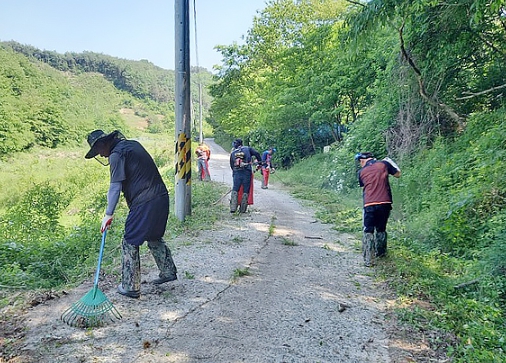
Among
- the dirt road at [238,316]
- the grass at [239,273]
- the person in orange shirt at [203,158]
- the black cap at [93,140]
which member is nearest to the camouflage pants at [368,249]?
the dirt road at [238,316]

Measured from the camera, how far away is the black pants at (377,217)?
667cm

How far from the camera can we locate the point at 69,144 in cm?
6356

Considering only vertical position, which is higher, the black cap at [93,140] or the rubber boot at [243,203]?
the black cap at [93,140]

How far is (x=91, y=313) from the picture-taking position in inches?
159

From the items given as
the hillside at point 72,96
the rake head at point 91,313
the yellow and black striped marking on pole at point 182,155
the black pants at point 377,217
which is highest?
the hillside at point 72,96

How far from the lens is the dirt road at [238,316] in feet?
11.8

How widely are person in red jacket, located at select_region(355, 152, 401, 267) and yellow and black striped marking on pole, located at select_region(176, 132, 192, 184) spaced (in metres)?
4.11

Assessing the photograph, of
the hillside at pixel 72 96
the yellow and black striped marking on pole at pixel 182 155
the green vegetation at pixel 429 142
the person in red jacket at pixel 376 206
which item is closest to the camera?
the green vegetation at pixel 429 142

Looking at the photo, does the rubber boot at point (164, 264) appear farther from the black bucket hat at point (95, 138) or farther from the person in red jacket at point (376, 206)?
the person in red jacket at point (376, 206)

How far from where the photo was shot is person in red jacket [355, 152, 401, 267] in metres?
6.66

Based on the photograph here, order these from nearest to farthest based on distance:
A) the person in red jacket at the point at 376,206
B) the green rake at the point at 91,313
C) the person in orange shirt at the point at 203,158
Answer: the green rake at the point at 91,313 → the person in red jacket at the point at 376,206 → the person in orange shirt at the point at 203,158

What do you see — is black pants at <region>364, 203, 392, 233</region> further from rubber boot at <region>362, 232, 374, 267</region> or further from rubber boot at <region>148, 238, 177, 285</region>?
rubber boot at <region>148, 238, 177, 285</region>

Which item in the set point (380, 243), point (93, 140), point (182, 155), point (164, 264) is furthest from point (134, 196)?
point (182, 155)

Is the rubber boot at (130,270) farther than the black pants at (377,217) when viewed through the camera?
No
